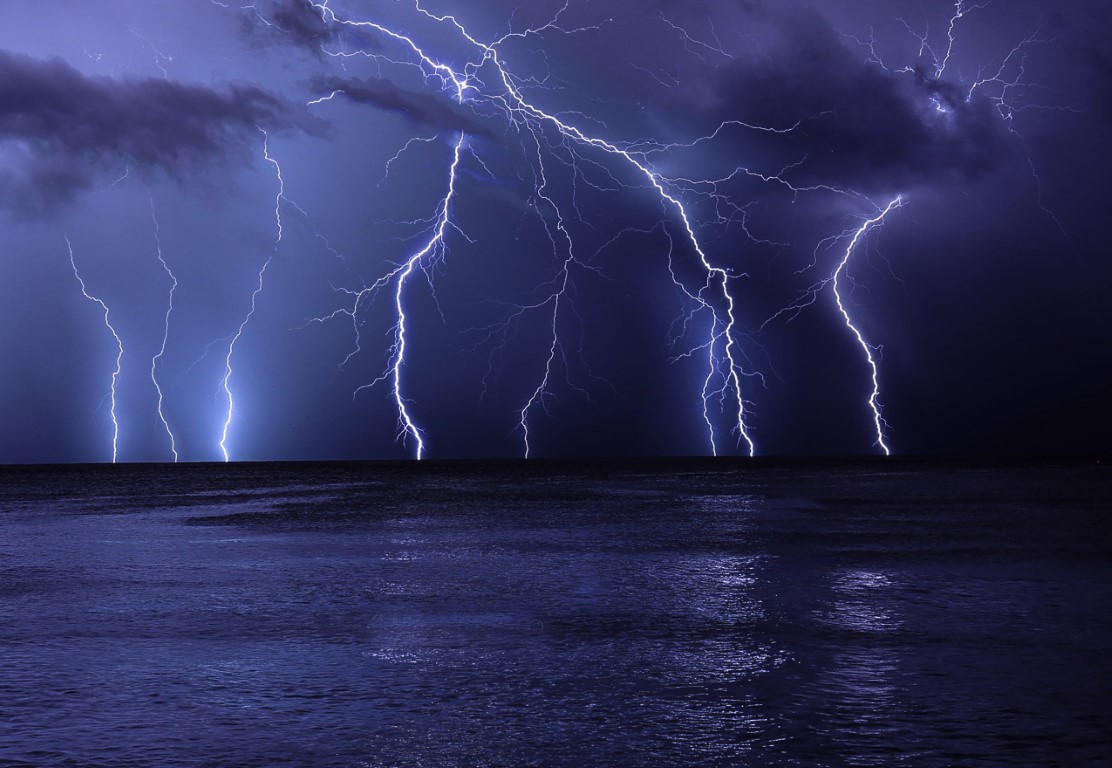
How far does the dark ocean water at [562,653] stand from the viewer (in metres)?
4.63

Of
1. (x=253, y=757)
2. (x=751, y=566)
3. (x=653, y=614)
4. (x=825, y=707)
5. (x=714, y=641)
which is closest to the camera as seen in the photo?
(x=253, y=757)

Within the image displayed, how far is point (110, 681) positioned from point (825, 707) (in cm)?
390

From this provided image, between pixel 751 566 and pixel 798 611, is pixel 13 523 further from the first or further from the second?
pixel 798 611

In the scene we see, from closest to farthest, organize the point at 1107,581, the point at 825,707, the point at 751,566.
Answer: the point at 825,707, the point at 1107,581, the point at 751,566

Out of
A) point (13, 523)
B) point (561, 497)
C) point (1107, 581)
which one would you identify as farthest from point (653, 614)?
point (561, 497)

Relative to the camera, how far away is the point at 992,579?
10.5m

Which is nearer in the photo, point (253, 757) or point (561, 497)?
point (253, 757)

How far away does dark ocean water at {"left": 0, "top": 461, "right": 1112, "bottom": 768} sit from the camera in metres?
4.63

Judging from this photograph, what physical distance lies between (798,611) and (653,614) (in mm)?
1154

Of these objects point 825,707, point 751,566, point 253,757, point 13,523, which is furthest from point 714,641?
point 13,523

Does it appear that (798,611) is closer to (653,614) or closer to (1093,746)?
(653,614)

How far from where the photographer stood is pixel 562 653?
672 centimetres

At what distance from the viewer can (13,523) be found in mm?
21812

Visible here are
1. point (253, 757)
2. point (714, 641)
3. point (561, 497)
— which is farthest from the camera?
point (561, 497)
